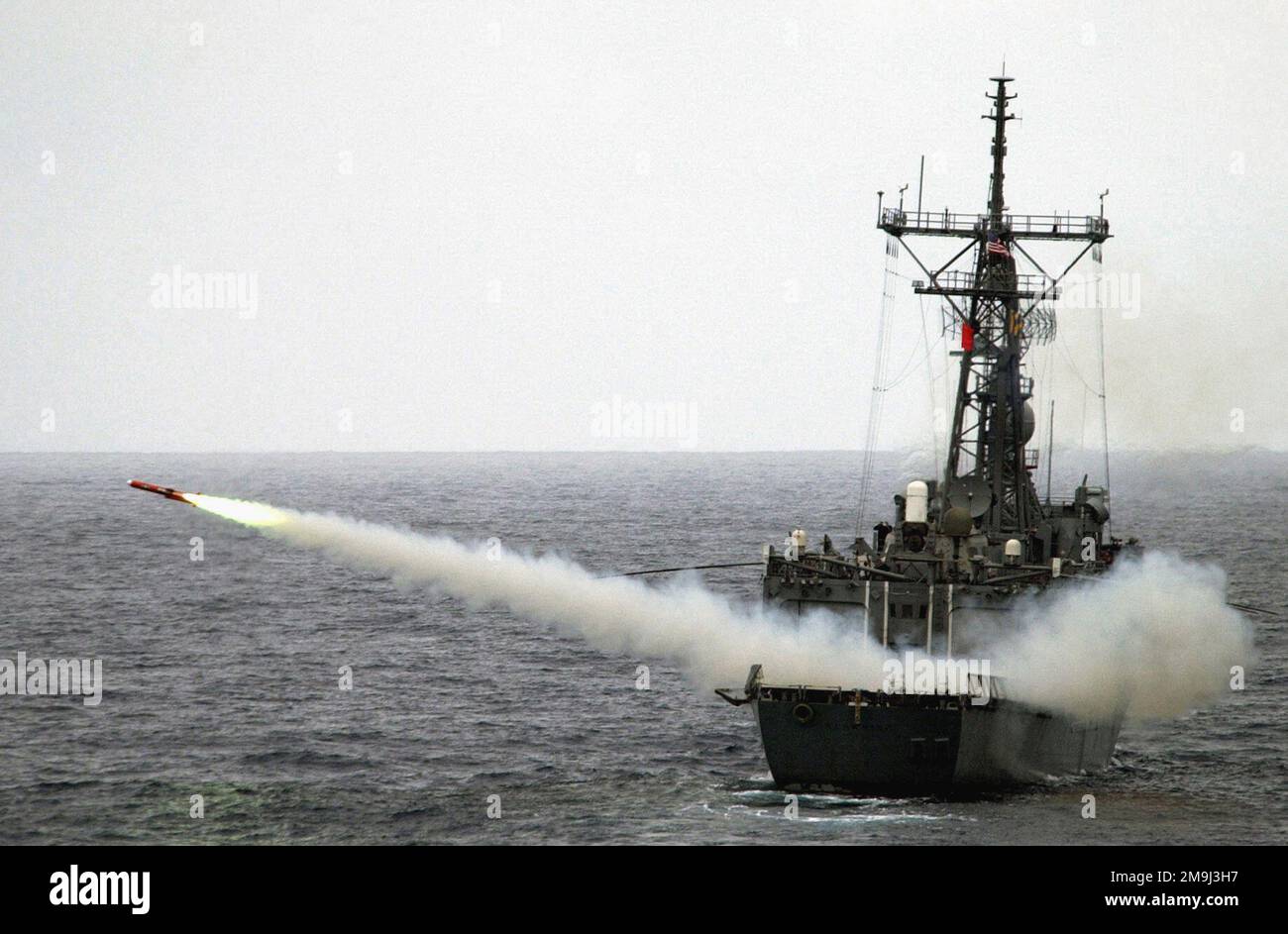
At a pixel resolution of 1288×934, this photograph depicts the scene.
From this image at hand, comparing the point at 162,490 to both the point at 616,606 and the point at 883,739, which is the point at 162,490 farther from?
the point at 883,739

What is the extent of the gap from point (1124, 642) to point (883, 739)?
7.72 meters

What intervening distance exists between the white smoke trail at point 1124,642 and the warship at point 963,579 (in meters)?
0.60

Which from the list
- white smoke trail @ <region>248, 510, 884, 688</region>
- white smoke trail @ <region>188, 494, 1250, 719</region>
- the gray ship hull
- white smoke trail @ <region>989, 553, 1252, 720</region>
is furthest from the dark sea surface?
white smoke trail @ <region>248, 510, 884, 688</region>

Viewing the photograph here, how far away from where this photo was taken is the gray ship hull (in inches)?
1533

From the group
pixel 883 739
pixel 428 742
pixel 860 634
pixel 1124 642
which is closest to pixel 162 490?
pixel 428 742

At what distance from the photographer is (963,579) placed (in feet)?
143

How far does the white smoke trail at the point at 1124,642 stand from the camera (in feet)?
137

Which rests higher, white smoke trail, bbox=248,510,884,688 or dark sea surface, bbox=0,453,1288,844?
white smoke trail, bbox=248,510,884,688

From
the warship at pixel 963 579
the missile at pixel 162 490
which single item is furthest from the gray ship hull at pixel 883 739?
the missile at pixel 162 490

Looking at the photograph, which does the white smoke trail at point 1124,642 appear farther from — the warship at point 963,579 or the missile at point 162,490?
the missile at point 162,490

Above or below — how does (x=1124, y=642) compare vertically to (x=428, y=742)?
above

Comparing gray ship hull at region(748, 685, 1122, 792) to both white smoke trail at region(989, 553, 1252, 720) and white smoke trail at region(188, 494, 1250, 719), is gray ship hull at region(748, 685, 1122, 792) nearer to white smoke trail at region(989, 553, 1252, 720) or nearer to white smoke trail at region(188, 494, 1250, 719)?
white smoke trail at region(989, 553, 1252, 720)

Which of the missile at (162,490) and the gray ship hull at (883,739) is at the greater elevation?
the missile at (162,490)

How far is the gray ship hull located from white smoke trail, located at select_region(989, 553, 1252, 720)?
186 cm
